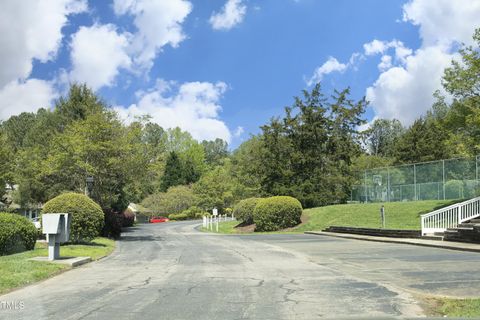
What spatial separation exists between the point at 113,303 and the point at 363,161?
228 feet

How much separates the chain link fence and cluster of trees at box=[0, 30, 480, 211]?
5.48ft

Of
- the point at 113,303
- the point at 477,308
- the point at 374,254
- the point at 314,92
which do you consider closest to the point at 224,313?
the point at 113,303

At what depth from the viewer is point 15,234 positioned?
1777 centimetres

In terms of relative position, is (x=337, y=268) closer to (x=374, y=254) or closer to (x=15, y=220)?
(x=374, y=254)

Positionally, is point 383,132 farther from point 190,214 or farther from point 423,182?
point 423,182

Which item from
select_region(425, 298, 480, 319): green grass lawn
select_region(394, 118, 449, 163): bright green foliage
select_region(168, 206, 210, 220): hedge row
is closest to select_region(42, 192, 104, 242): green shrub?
select_region(425, 298, 480, 319): green grass lawn

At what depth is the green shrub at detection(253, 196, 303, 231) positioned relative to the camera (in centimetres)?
3834

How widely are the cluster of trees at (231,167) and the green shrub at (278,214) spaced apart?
23.2 feet

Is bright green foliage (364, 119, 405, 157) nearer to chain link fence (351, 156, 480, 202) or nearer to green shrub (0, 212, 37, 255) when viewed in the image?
chain link fence (351, 156, 480, 202)

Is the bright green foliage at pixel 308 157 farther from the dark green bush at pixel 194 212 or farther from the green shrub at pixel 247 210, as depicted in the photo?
the dark green bush at pixel 194 212

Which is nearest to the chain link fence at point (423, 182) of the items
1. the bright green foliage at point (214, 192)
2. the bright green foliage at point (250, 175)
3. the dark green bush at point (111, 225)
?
the bright green foliage at point (250, 175)

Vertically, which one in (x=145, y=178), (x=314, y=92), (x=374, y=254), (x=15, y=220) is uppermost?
(x=314, y=92)

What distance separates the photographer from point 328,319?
744cm

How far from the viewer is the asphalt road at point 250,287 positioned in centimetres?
803
